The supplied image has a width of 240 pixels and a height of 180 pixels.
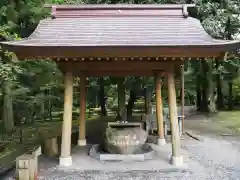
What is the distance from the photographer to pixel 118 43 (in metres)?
6.11

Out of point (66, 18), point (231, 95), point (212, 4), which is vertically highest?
point (212, 4)

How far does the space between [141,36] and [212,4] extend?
748cm

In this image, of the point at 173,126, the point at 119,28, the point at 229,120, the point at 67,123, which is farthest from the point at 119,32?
the point at 229,120

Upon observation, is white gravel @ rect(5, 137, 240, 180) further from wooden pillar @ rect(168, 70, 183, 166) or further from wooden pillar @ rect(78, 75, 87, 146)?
wooden pillar @ rect(78, 75, 87, 146)

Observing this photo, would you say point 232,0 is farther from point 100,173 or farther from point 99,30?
point 100,173

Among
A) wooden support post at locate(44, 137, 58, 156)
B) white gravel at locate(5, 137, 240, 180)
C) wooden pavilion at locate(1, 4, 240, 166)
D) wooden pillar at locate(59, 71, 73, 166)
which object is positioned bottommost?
white gravel at locate(5, 137, 240, 180)

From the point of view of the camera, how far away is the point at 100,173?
6.48m

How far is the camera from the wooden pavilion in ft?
19.5

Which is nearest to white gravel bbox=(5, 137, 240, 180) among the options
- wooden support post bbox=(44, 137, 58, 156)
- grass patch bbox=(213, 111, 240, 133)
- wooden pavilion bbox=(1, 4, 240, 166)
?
wooden pavilion bbox=(1, 4, 240, 166)

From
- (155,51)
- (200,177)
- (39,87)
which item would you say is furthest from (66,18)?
(39,87)

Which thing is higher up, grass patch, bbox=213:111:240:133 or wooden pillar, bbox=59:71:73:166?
wooden pillar, bbox=59:71:73:166

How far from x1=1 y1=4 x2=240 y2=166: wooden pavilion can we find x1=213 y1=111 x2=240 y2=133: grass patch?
8463 mm

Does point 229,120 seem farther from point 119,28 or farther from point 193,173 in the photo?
point 119,28

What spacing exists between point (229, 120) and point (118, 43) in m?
13.4
